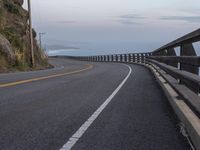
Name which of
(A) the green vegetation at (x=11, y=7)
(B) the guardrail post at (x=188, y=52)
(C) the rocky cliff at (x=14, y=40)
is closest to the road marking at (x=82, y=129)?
(B) the guardrail post at (x=188, y=52)

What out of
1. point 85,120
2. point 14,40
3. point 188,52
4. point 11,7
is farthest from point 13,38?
point 85,120

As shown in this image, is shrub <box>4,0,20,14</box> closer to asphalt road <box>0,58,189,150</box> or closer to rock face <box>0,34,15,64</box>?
rock face <box>0,34,15,64</box>

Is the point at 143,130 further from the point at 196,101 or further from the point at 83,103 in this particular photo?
the point at 83,103

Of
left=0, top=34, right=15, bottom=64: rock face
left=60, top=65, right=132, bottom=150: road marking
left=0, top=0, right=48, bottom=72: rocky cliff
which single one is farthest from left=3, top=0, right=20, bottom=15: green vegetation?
left=60, top=65, right=132, bottom=150: road marking

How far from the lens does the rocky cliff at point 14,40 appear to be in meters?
36.4

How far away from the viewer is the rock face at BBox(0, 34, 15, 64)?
3573cm

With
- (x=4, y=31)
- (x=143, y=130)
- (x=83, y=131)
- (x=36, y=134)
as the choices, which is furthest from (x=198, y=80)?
(x=4, y=31)

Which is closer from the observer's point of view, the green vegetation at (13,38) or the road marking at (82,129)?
the road marking at (82,129)

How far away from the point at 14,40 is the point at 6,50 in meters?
4.48

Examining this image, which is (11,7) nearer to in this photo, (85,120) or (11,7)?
(11,7)

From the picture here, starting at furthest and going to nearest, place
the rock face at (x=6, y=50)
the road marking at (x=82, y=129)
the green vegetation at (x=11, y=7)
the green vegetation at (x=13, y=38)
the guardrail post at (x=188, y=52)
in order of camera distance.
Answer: the green vegetation at (x=11, y=7)
the green vegetation at (x=13, y=38)
the rock face at (x=6, y=50)
the guardrail post at (x=188, y=52)
the road marking at (x=82, y=129)

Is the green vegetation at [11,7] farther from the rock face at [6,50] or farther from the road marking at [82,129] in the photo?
the road marking at [82,129]

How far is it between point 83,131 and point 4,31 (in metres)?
34.6

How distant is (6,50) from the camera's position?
36.2m
